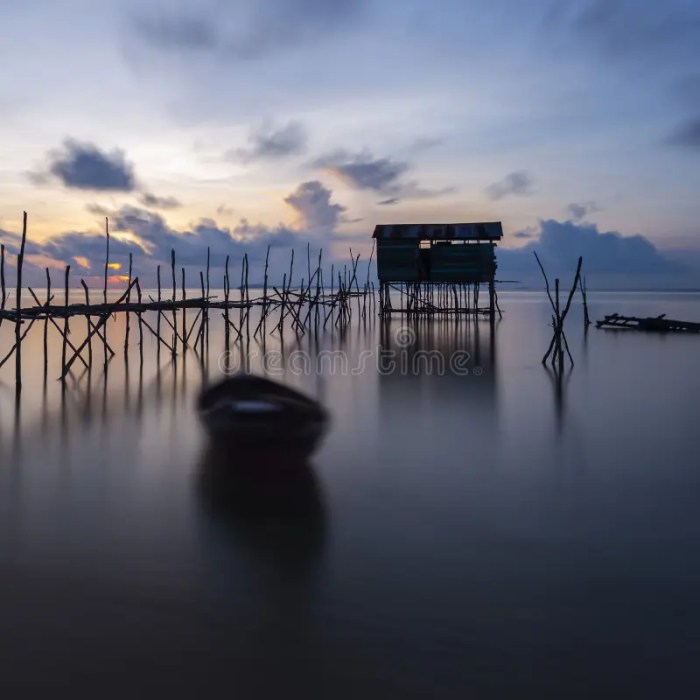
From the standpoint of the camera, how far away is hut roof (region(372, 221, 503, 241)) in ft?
95.8

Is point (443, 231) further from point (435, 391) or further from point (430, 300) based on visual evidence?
point (435, 391)

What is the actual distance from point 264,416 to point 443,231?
78.1 feet

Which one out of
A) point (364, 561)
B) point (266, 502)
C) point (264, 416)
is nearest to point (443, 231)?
point (264, 416)

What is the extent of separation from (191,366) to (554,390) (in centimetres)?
842

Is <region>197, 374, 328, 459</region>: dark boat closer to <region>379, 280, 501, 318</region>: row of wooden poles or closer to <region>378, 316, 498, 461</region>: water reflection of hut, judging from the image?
<region>378, 316, 498, 461</region>: water reflection of hut

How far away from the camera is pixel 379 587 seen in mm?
4062

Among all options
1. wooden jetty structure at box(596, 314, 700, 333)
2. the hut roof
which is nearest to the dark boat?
wooden jetty structure at box(596, 314, 700, 333)

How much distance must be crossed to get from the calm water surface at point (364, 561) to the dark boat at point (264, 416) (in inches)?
13.2

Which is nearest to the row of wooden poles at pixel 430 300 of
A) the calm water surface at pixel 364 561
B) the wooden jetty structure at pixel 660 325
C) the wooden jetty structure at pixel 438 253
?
the wooden jetty structure at pixel 438 253

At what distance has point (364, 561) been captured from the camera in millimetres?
4473

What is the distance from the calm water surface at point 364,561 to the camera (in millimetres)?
3207

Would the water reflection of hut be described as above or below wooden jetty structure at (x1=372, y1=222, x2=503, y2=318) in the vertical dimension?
below

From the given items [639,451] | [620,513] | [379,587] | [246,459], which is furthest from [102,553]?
[639,451]

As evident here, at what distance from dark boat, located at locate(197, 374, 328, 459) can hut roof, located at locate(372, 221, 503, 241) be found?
22.7 m
